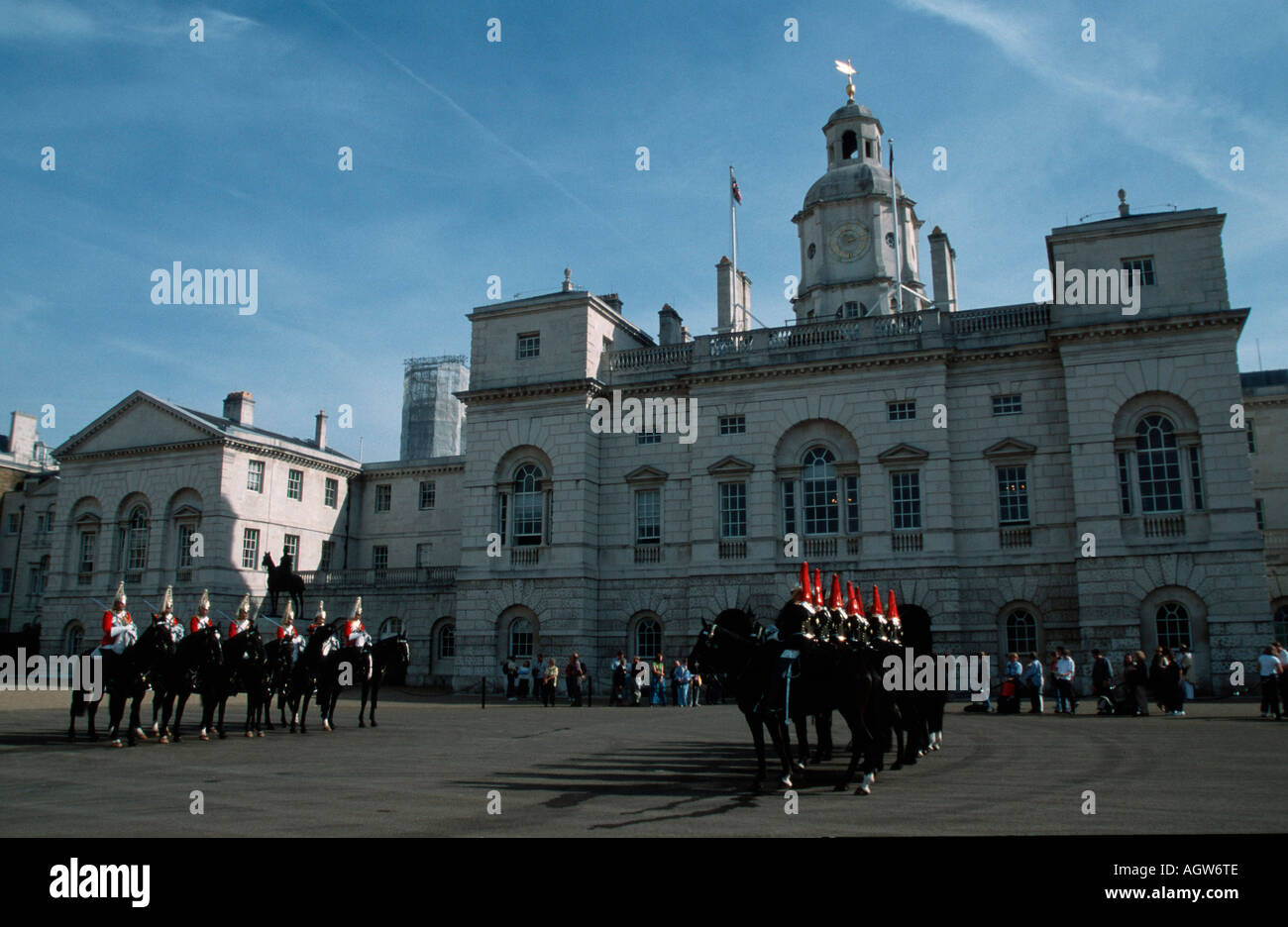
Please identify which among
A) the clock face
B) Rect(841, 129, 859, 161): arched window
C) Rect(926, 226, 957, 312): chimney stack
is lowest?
Rect(926, 226, 957, 312): chimney stack

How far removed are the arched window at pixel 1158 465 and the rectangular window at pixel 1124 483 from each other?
405 mm

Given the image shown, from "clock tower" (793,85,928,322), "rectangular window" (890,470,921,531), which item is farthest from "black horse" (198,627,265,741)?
"clock tower" (793,85,928,322)

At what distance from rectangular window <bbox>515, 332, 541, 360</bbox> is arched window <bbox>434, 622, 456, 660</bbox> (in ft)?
47.2

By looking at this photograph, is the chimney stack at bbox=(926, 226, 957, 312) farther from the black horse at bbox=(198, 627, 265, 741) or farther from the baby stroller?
the black horse at bbox=(198, 627, 265, 741)

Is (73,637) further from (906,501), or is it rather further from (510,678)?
(906,501)

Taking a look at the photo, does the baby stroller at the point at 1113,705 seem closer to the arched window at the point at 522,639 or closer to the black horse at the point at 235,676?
the black horse at the point at 235,676

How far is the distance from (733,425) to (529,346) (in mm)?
10158

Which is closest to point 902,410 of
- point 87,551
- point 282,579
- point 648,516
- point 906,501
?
point 906,501

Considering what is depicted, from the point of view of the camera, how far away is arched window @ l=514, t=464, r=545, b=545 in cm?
4234

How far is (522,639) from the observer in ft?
138

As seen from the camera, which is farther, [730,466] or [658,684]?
[730,466]

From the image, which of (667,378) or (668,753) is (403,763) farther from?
(667,378)

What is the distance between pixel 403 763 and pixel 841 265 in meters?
39.7

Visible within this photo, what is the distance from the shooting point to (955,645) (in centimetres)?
3534
